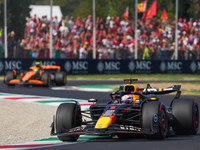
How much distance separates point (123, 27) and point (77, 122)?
27.0 m

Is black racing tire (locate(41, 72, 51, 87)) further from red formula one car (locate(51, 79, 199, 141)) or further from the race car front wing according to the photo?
the race car front wing

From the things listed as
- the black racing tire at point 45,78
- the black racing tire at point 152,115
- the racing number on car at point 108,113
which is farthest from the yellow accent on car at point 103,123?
the black racing tire at point 45,78

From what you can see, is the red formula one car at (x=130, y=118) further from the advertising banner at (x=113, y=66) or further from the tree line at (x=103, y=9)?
the tree line at (x=103, y=9)

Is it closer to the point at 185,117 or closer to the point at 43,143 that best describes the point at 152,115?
the point at 185,117

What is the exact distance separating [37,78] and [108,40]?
36.1 feet

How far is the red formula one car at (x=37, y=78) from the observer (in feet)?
77.9

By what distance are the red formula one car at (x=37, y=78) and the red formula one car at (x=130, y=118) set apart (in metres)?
14.0

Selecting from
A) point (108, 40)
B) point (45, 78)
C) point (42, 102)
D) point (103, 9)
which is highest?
point (103, 9)

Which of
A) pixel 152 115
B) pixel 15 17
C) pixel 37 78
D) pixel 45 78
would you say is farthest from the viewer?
pixel 15 17

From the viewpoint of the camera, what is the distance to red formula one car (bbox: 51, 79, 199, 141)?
857 centimetres

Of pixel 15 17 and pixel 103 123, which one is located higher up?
pixel 15 17

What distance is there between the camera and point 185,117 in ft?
31.7

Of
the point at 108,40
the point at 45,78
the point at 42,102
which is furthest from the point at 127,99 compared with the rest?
the point at 108,40

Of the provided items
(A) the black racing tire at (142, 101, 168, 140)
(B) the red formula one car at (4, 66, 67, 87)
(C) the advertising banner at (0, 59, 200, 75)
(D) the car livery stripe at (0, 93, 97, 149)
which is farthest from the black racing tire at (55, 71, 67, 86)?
Answer: (A) the black racing tire at (142, 101, 168, 140)
